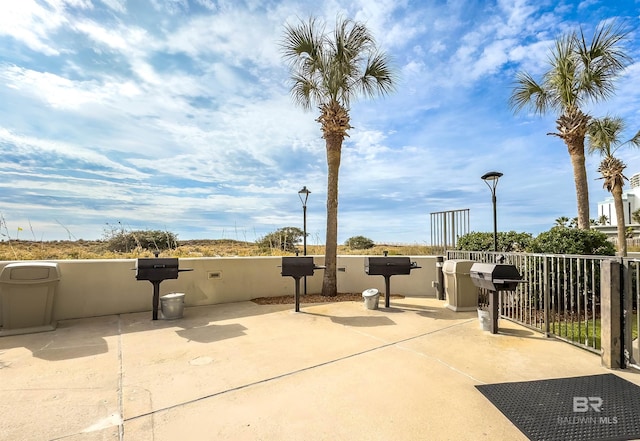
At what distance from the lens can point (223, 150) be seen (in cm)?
Answer: 855

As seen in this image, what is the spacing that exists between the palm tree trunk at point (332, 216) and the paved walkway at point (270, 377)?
212cm

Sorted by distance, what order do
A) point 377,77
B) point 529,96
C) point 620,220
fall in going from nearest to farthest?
1. point 377,77
2. point 529,96
3. point 620,220

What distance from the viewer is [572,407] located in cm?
228

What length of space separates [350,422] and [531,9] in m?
7.76

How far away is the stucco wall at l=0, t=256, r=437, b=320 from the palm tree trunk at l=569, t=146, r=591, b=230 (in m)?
5.32

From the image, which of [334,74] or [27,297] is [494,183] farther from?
[27,297]

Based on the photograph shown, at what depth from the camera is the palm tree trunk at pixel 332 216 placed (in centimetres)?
702

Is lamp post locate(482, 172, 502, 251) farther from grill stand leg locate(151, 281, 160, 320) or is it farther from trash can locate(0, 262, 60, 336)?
trash can locate(0, 262, 60, 336)

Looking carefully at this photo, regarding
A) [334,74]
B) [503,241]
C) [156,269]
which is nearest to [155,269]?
[156,269]

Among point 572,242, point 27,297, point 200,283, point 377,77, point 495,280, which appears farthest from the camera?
point 377,77

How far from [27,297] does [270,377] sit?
3.98 m

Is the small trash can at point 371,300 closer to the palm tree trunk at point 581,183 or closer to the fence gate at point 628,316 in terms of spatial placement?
the fence gate at point 628,316

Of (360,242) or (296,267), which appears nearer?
(296,267)

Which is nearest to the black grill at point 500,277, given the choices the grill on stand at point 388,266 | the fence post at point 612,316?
the fence post at point 612,316
